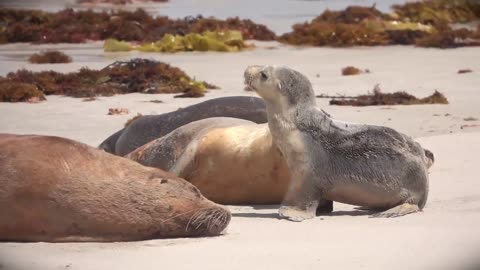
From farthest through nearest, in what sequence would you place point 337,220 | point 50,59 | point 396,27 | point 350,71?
point 396,27, point 50,59, point 350,71, point 337,220

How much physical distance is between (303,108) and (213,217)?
117cm

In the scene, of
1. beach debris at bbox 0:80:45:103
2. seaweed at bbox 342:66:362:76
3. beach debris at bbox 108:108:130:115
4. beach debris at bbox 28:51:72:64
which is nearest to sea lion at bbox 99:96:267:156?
beach debris at bbox 108:108:130:115

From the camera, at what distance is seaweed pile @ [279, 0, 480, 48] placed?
708 inches

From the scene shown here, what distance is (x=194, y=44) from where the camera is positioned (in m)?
→ 18.0

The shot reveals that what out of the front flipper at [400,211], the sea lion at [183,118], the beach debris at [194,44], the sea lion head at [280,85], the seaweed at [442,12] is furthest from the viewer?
the seaweed at [442,12]

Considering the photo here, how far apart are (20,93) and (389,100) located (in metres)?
3.73

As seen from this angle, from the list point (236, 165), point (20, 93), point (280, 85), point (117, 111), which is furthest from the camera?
→ point (20, 93)

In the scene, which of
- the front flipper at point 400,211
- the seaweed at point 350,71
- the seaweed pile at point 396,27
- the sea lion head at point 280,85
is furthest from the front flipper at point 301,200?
the seaweed pile at point 396,27

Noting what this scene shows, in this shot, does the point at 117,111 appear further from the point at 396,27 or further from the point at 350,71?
the point at 396,27

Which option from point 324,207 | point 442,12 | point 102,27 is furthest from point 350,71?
point 324,207

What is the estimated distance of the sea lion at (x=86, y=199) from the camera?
4.73 meters

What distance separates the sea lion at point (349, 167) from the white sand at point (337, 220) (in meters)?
0.11

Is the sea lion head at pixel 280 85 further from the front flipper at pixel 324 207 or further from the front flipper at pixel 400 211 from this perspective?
the front flipper at pixel 400 211

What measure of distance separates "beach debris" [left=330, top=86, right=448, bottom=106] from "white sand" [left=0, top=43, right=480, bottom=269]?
17 cm
